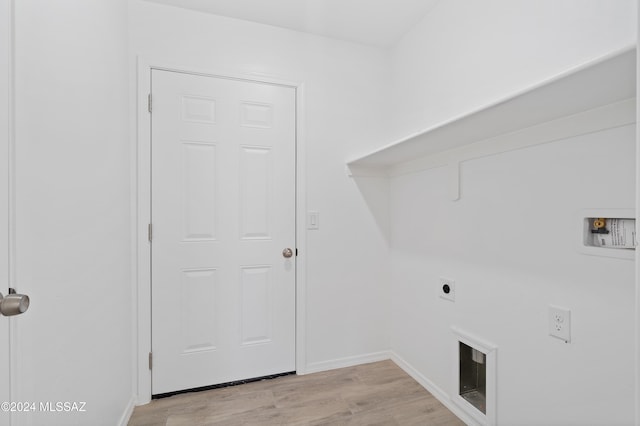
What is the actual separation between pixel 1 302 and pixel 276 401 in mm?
1485

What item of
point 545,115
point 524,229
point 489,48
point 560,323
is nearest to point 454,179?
point 524,229

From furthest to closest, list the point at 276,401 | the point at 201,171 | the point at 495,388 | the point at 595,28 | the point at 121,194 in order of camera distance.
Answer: the point at 201,171 → the point at 276,401 → the point at 121,194 → the point at 495,388 → the point at 595,28

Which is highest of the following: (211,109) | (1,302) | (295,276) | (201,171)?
(211,109)

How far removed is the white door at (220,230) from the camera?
1824 mm

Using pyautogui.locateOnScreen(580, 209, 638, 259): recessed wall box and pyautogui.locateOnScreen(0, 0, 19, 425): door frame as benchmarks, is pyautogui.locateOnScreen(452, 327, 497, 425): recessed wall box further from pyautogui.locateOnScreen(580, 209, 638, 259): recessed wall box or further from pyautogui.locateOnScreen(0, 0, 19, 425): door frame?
pyautogui.locateOnScreen(0, 0, 19, 425): door frame

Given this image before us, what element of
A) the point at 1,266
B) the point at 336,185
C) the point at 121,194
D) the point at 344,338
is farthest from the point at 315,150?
the point at 1,266

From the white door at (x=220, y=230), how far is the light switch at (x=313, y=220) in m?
0.14

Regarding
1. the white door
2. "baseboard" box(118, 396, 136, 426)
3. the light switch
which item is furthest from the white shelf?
"baseboard" box(118, 396, 136, 426)

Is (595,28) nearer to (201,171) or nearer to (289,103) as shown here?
(289,103)

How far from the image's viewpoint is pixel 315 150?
7.00 ft

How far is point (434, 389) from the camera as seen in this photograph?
6.02 ft

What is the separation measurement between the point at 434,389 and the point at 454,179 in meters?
1.31

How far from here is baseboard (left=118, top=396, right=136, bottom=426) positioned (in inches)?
60.1

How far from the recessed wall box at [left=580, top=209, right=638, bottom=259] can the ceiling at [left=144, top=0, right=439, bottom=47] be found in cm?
157
